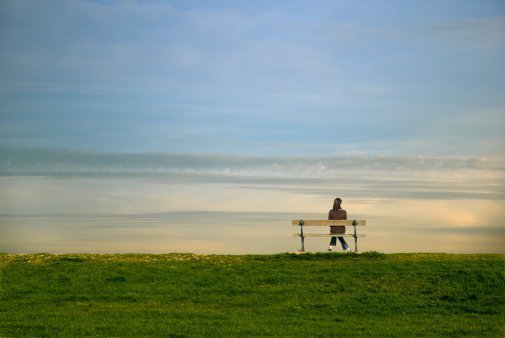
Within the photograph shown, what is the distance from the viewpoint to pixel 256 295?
69.2 ft

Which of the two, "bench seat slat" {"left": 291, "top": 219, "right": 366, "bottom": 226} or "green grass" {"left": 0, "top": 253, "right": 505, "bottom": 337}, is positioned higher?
"bench seat slat" {"left": 291, "top": 219, "right": 366, "bottom": 226}

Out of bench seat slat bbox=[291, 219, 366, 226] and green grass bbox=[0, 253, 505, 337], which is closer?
green grass bbox=[0, 253, 505, 337]

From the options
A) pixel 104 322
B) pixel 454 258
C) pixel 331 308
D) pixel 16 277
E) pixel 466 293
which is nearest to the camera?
pixel 104 322

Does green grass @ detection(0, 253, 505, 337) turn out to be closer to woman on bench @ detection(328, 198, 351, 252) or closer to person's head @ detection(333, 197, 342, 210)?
woman on bench @ detection(328, 198, 351, 252)

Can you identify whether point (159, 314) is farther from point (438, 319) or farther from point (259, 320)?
point (438, 319)

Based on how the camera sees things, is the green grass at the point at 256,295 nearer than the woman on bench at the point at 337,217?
Yes

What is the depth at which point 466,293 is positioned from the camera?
70.0ft

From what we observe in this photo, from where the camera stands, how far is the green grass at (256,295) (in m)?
17.4

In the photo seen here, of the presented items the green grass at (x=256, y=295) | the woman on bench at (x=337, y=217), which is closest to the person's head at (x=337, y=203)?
the woman on bench at (x=337, y=217)

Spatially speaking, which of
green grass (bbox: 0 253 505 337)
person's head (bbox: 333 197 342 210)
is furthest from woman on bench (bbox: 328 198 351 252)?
green grass (bbox: 0 253 505 337)

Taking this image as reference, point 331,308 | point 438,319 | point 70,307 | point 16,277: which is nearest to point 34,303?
point 70,307

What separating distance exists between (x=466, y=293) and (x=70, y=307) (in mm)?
12667

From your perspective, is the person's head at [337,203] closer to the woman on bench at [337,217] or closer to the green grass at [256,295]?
the woman on bench at [337,217]

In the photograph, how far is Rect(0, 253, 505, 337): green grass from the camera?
17.4 meters
